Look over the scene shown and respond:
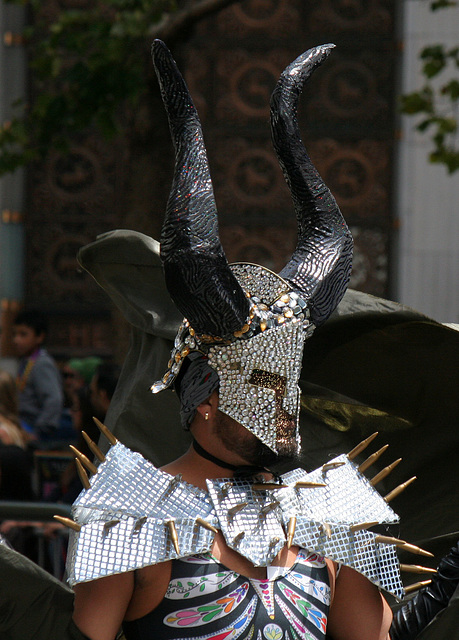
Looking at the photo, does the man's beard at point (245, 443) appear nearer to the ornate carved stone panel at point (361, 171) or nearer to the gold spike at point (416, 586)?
the gold spike at point (416, 586)

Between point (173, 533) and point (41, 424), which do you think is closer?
point (173, 533)

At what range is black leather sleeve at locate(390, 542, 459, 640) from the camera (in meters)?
2.33

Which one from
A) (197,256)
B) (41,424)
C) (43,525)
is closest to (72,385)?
(41,424)

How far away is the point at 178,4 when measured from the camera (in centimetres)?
652

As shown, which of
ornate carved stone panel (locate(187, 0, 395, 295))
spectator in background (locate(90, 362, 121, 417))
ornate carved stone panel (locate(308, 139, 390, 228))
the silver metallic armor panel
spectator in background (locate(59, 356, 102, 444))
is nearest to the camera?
the silver metallic armor panel

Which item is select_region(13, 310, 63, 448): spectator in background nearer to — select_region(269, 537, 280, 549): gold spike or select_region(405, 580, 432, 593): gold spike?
select_region(405, 580, 432, 593): gold spike

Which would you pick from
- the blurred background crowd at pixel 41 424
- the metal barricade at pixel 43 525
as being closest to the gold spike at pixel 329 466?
the metal barricade at pixel 43 525

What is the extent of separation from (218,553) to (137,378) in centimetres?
83

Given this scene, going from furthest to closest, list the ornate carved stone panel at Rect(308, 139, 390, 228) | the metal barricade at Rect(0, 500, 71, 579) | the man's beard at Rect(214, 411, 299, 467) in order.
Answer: the ornate carved stone panel at Rect(308, 139, 390, 228) → the metal barricade at Rect(0, 500, 71, 579) → the man's beard at Rect(214, 411, 299, 467)

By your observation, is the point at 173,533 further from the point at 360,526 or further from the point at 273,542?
the point at 360,526

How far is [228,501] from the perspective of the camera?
2150 millimetres

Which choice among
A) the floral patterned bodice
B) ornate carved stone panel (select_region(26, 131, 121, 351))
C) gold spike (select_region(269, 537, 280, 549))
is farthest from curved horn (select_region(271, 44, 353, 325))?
ornate carved stone panel (select_region(26, 131, 121, 351))

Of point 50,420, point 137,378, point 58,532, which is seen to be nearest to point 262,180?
point 50,420

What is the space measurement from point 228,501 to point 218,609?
0.21m
